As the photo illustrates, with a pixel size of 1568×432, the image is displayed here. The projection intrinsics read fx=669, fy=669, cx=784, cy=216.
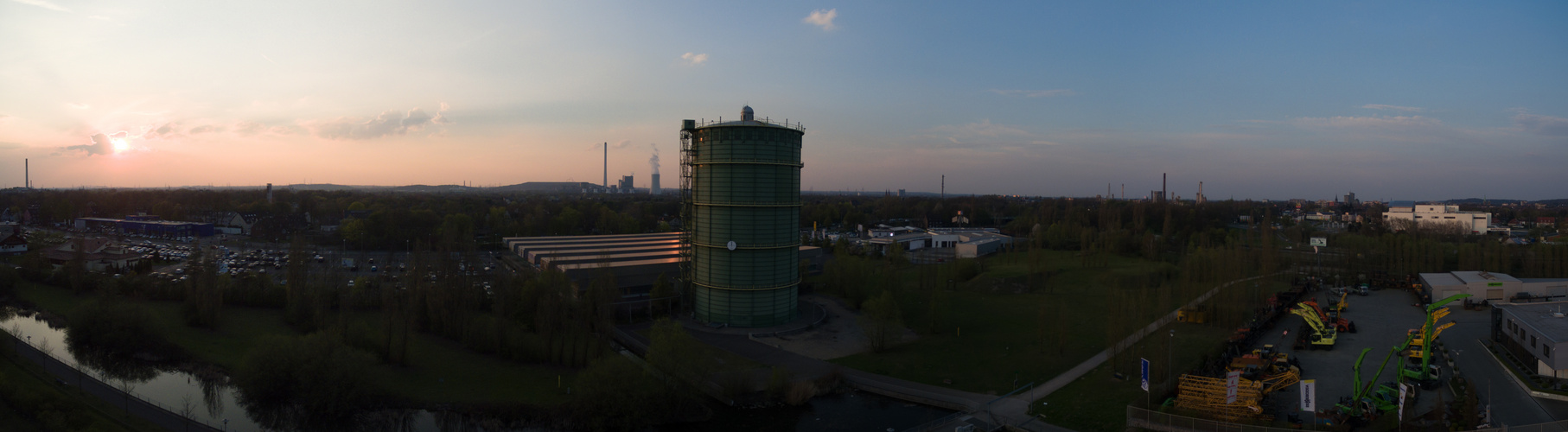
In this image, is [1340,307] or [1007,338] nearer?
[1007,338]

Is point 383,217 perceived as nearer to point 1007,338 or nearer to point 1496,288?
point 1007,338

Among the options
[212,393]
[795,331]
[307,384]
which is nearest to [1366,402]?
[795,331]

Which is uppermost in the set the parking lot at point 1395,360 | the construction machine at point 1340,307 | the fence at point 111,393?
the construction machine at point 1340,307

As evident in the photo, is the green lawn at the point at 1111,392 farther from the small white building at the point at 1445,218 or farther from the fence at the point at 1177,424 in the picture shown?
the small white building at the point at 1445,218

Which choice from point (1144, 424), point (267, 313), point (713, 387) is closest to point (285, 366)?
point (713, 387)

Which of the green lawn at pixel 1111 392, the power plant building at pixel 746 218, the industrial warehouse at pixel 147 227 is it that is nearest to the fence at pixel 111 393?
the power plant building at pixel 746 218

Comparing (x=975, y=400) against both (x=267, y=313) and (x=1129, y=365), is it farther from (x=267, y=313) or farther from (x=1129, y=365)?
(x=267, y=313)
